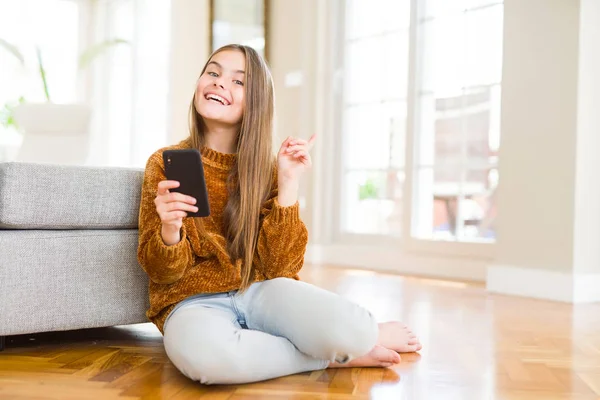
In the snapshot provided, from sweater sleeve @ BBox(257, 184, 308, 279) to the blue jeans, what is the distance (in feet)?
0.11

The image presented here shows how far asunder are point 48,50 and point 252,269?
20.3ft

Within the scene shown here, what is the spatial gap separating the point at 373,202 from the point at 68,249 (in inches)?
117

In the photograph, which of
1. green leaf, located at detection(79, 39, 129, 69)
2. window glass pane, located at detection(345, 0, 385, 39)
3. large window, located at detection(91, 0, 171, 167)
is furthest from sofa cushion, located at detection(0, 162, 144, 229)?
green leaf, located at detection(79, 39, 129, 69)

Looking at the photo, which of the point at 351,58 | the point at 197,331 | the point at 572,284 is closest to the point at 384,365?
the point at 197,331

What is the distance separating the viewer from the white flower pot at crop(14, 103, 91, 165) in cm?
416

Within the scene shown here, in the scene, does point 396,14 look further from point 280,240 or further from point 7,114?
point 7,114

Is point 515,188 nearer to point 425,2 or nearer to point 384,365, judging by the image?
point 425,2

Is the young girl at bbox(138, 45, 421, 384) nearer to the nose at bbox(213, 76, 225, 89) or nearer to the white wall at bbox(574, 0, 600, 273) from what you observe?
the nose at bbox(213, 76, 225, 89)

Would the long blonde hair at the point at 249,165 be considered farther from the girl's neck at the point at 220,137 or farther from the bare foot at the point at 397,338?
the bare foot at the point at 397,338

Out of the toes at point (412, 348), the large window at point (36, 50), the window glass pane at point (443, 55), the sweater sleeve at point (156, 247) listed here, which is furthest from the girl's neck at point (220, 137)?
the large window at point (36, 50)

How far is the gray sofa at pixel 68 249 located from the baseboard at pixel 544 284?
1.91 m

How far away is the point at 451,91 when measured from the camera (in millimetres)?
4027

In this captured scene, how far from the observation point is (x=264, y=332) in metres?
1.55

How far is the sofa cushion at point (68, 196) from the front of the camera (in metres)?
1.67
